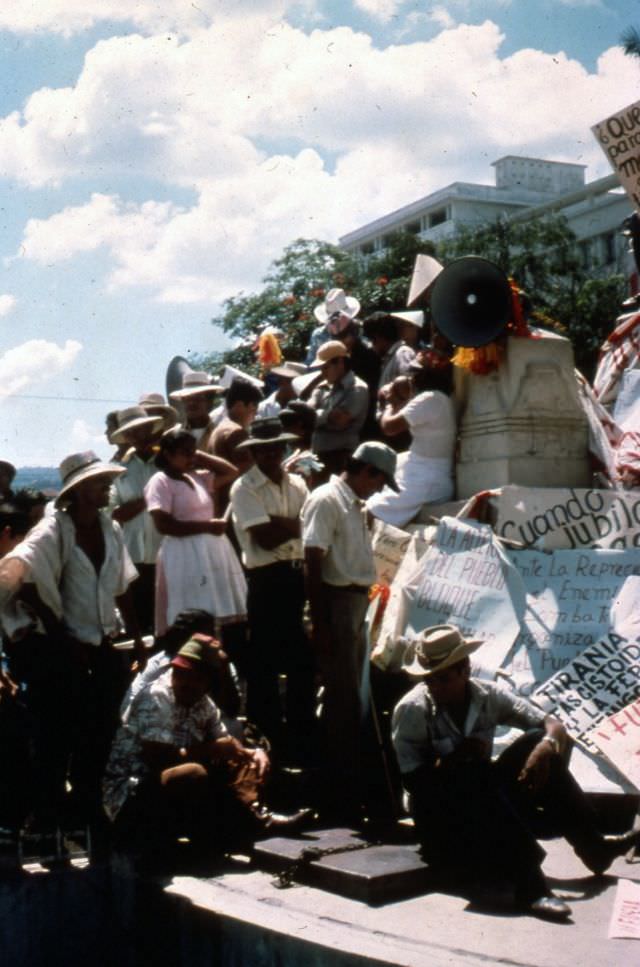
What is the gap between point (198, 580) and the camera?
24.8 ft

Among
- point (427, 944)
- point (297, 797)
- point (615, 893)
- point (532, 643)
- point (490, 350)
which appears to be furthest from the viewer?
point (490, 350)

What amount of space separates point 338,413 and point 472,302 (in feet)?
3.84

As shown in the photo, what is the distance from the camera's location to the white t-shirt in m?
8.42

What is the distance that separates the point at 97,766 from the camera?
6.76 m

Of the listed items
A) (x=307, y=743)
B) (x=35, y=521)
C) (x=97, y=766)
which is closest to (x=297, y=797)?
(x=307, y=743)

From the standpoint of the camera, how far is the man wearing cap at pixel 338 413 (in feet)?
28.3

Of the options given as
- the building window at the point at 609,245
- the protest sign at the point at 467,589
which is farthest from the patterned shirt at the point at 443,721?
the building window at the point at 609,245

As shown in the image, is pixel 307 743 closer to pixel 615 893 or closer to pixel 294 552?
pixel 294 552

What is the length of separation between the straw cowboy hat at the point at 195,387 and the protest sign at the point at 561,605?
2.82 m

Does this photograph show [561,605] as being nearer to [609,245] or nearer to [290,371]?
[290,371]

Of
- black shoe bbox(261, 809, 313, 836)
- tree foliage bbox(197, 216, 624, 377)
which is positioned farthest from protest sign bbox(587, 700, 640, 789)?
tree foliage bbox(197, 216, 624, 377)

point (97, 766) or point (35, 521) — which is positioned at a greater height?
point (35, 521)

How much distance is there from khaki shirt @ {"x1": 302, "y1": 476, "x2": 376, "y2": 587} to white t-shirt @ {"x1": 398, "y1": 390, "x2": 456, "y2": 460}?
166 centimetres

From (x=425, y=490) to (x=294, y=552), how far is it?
4.27 feet
